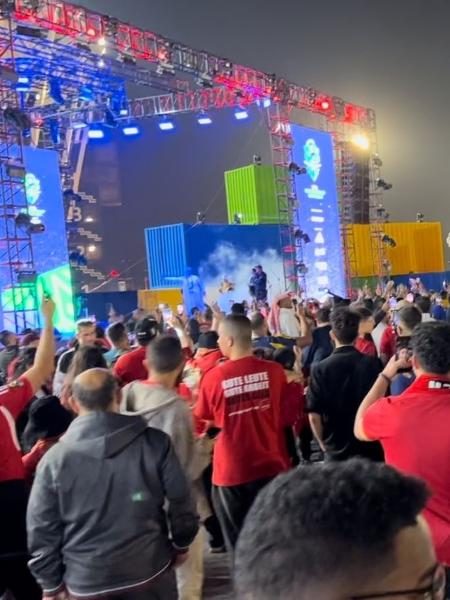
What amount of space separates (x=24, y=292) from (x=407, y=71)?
15.9m

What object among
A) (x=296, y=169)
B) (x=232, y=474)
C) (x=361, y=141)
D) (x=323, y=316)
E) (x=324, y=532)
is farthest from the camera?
(x=361, y=141)

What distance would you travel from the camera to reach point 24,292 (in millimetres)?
11680

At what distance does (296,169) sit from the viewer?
1722cm

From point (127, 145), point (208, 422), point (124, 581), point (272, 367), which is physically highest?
point (127, 145)

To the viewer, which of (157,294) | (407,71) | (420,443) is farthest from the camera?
(407,71)

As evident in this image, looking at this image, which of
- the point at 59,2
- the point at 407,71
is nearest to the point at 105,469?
the point at 59,2

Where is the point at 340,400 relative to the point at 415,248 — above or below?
below

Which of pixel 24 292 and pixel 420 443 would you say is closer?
pixel 420 443

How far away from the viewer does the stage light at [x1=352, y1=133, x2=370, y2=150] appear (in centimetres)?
2050

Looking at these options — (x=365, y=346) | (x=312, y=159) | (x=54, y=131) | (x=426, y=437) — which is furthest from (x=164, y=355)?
(x=54, y=131)

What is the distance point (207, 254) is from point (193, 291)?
1196 mm

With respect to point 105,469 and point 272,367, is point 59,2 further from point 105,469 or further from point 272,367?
point 105,469

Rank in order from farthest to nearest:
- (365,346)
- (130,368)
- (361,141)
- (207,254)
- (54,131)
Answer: (361,141), (54,131), (207,254), (365,346), (130,368)

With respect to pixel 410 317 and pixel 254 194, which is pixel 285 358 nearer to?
pixel 410 317
